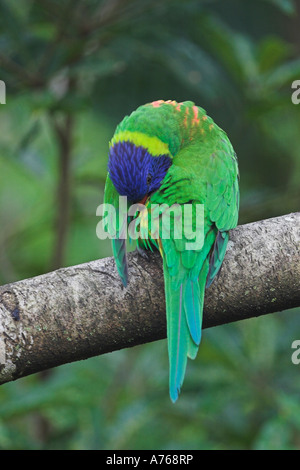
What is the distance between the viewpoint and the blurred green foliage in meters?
3.50

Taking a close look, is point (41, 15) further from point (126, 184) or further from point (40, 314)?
point (40, 314)

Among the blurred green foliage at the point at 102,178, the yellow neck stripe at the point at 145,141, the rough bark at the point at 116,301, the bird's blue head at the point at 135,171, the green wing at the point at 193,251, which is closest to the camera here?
the rough bark at the point at 116,301

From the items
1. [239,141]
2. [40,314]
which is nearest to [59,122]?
[239,141]

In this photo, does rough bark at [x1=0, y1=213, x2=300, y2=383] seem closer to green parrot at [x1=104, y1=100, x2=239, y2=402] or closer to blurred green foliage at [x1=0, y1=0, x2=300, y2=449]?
green parrot at [x1=104, y1=100, x2=239, y2=402]

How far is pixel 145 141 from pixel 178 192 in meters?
0.39

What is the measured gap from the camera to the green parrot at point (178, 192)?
2.35 metres

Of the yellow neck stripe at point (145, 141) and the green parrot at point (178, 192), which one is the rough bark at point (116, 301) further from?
the yellow neck stripe at point (145, 141)

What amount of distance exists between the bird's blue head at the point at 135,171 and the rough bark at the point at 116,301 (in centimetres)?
38

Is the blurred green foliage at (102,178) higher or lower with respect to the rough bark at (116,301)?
higher

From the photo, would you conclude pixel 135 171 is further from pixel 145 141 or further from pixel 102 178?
pixel 102 178

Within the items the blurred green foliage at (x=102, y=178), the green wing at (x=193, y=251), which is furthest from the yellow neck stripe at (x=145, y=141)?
the blurred green foliage at (x=102, y=178)

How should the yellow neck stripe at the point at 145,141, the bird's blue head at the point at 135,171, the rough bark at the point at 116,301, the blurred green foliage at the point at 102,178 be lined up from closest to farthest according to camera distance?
1. the rough bark at the point at 116,301
2. the bird's blue head at the point at 135,171
3. the yellow neck stripe at the point at 145,141
4. the blurred green foliage at the point at 102,178

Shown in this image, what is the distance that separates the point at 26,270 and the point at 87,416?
4.86 ft

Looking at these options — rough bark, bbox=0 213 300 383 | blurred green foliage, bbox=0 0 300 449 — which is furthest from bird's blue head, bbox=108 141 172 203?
blurred green foliage, bbox=0 0 300 449
